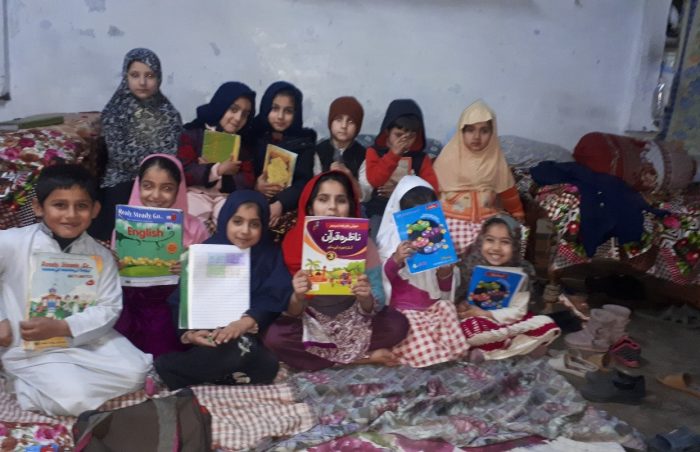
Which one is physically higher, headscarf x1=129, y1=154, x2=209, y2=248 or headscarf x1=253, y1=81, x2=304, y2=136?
headscarf x1=253, y1=81, x2=304, y2=136

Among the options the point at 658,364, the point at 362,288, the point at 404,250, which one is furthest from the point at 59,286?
the point at 658,364

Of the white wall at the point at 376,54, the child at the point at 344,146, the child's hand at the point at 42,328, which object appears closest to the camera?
the child's hand at the point at 42,328

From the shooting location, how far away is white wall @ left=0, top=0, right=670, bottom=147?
4477mm

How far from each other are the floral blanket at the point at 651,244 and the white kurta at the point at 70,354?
2.57 metres

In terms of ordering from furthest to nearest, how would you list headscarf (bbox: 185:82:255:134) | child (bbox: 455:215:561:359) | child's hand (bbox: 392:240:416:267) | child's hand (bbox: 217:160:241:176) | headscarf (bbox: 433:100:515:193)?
headscarf (bbox: 433:100:515:193)
headscarf (bbox: 185:82:255:134)
child's hand (bbox: 217:160:241:176)
child (bbox: 455:215:561:359)
child's hand (bbox: 392:240:416:267)

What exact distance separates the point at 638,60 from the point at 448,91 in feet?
5.07

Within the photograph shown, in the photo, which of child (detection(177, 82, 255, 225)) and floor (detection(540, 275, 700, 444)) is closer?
floor (detection(540, 275, 700, 444))

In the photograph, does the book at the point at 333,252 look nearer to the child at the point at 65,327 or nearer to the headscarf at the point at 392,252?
the headscarf at the point at 392,252

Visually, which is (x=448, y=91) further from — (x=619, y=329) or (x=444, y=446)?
(x=444, y=446)

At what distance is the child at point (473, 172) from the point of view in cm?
377

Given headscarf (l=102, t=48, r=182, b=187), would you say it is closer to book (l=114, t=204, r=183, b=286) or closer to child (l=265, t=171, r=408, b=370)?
book (l=114, t=204, r=183, b=286)

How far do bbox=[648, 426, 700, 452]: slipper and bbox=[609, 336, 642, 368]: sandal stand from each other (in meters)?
0.76

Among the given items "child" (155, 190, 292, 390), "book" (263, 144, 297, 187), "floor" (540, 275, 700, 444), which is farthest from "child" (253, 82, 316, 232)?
"floor" (540, 275, 700, 444)

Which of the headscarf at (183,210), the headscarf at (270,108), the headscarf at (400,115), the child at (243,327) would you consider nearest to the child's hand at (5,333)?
the child at (243,327)
